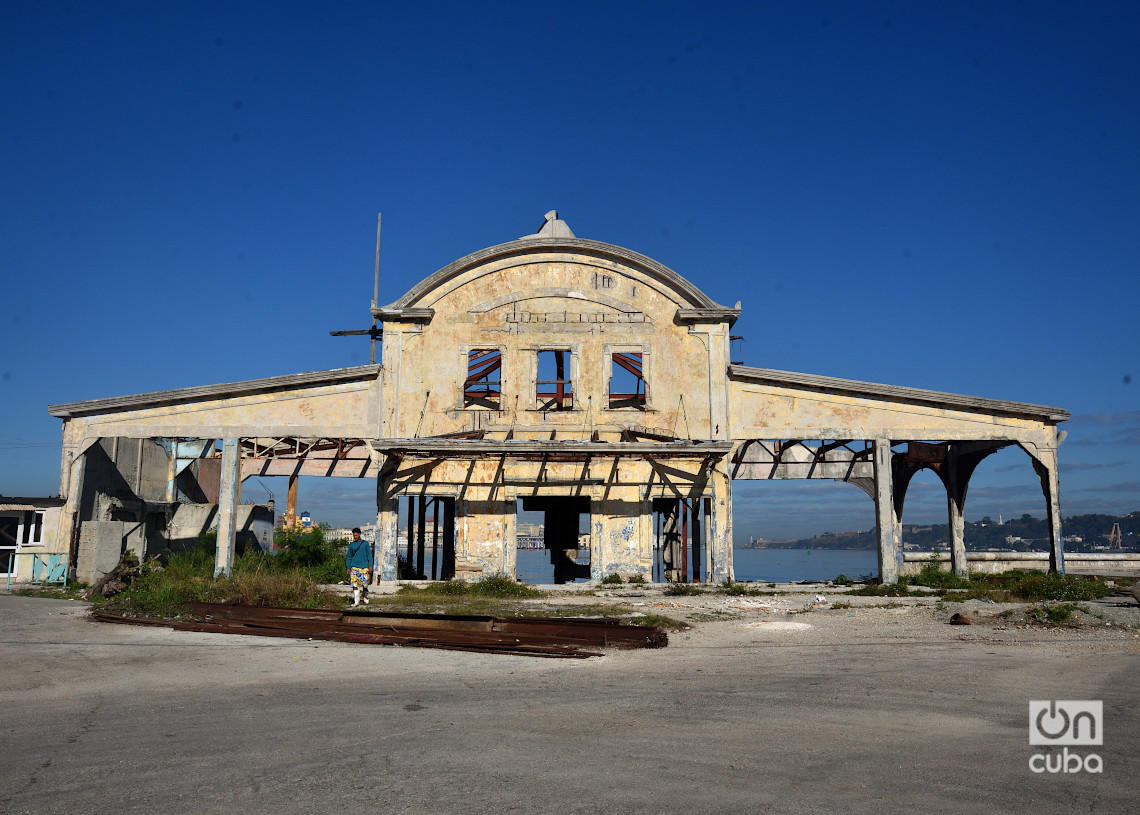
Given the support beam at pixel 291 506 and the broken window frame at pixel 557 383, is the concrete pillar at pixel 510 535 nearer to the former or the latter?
the broken window frame at pixel 557 383

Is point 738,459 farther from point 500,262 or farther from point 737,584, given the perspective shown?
point 500,262

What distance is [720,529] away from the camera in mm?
19672

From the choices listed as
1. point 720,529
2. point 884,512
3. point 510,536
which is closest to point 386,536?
point 510,536

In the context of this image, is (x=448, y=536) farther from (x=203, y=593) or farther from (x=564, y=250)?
(x=203, y=593)

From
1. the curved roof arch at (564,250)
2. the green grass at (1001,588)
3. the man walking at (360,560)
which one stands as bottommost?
the green grass at (1001,588)

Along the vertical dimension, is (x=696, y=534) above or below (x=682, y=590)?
above

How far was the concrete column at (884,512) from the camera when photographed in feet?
64.7

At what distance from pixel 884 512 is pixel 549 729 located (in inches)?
618

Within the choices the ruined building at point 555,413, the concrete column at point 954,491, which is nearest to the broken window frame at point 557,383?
the ruined building at point 555,413

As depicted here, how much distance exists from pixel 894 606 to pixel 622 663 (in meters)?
7.96

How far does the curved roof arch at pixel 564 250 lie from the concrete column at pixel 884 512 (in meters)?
5.38

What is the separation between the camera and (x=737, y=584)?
19.3 m

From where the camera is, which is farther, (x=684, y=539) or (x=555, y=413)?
(x=684, y=539)

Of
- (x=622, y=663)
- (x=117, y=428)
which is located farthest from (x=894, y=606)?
(x=117, y=428)
